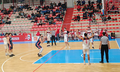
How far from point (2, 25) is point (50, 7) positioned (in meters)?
10.9

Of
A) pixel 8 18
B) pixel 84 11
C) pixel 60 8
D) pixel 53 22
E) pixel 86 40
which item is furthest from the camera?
pixel 8 18

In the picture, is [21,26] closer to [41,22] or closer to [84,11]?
[41,22]

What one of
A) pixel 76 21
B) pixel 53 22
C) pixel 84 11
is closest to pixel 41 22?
pixel 53 22

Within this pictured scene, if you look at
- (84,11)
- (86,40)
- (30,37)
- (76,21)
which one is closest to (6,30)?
(30,37)

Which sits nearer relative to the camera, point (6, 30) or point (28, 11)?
point (6, 30)

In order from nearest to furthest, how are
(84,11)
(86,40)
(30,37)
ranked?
(86,40)
(30,37)
(84,11)

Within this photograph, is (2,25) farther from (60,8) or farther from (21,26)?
(60,8)

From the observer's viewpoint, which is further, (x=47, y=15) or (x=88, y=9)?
(x=47, y=15)

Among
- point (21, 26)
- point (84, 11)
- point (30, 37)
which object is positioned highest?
point (84, 11)

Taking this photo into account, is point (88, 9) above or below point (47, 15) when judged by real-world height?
above

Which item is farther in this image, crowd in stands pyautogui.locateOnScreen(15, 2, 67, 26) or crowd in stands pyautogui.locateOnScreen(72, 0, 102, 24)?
crowd in stands pyautogui.locateOnScreen(15, 2, 67, 26)

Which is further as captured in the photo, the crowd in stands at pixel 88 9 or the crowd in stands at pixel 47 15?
the crowd in stands at pixel 47 15

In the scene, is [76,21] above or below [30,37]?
above

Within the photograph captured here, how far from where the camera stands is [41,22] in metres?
27.2
